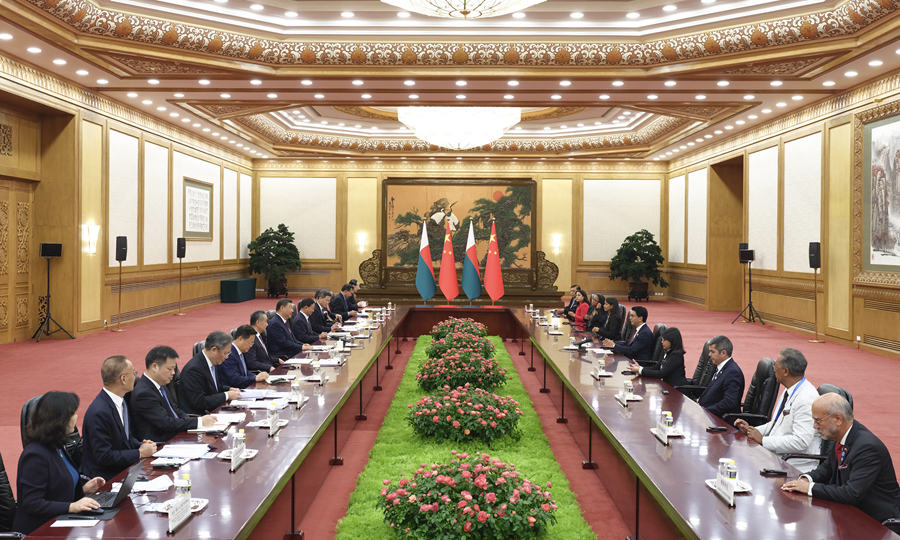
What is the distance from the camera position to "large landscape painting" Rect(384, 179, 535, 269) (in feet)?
57.4

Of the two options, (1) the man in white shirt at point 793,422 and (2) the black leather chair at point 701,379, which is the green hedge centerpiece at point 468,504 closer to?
(1) the man in white shirt at point 793,422

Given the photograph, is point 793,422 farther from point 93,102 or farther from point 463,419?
point 93,102

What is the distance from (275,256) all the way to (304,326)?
9.49 m

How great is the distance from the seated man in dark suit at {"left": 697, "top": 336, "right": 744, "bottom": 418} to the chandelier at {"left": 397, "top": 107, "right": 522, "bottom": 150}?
804cm

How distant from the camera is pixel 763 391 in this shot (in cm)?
436

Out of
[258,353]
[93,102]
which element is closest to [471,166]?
[93,102]

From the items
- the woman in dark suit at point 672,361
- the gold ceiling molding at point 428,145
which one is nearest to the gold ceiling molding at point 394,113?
the gold ceiling molding at point 428,145

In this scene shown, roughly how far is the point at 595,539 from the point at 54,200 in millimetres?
10011

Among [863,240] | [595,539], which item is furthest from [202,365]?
[863,240]

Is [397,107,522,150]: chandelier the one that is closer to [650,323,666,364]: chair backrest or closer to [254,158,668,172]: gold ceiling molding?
[254,158,668,172]: gold ceiling molding

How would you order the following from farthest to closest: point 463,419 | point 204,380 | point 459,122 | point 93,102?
point 459,122
point 93,102
point 463,419
point 204,380

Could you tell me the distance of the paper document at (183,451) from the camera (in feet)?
9.64

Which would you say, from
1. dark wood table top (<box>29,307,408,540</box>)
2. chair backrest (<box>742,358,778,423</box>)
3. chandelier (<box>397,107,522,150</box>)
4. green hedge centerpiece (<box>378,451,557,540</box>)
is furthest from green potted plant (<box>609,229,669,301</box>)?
green hedge centerpiece (<box>378,451,557,540</box>)

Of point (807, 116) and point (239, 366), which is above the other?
point (807, 116)
